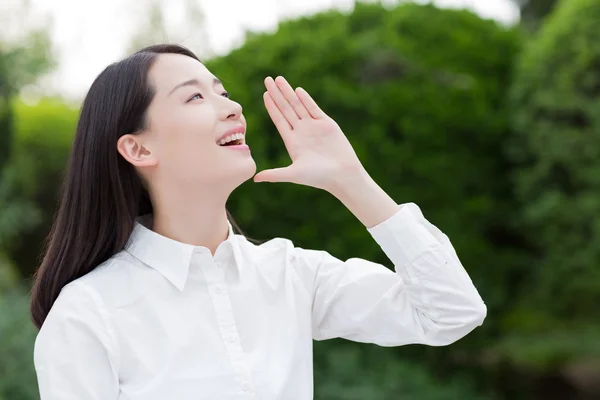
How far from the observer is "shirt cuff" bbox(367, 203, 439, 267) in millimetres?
1787

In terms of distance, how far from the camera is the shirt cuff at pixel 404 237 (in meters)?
1.79

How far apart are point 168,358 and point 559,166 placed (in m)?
3.74

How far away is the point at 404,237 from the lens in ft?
5.86

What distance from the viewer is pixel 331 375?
4.77 metres

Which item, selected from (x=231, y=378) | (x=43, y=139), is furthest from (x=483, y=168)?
(x=43, y=139)

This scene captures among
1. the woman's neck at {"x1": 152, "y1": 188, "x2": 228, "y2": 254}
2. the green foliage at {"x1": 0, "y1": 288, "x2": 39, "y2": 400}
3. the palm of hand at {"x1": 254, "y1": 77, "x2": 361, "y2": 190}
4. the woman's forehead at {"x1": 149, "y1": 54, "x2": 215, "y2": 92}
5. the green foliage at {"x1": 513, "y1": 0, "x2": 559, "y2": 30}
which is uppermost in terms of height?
the green foliage at {"x1": 513, "y1": 0, "x2": 559, "y2": 30}

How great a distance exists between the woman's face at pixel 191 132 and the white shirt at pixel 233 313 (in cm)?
17

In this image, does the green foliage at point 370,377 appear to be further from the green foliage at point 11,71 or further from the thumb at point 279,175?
the thumb at point 279,175

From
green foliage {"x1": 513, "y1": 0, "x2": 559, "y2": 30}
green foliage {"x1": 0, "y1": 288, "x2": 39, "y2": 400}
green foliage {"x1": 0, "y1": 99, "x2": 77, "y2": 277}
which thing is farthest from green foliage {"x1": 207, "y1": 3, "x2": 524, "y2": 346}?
green foliage {"x1": 513, "y1": 0, "x2": 559, "y2": 30}

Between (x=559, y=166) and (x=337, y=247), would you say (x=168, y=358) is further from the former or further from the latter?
(x=559, y=166)

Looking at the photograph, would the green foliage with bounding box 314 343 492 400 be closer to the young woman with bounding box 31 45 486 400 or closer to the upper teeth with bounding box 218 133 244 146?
the young woman with bounding box 31 45 486 400

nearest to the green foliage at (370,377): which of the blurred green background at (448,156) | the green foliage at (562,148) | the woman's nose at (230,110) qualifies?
the blurred green background at (448,156)

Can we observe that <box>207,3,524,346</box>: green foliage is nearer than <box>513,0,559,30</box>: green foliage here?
Yes

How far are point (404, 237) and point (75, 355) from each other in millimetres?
748
